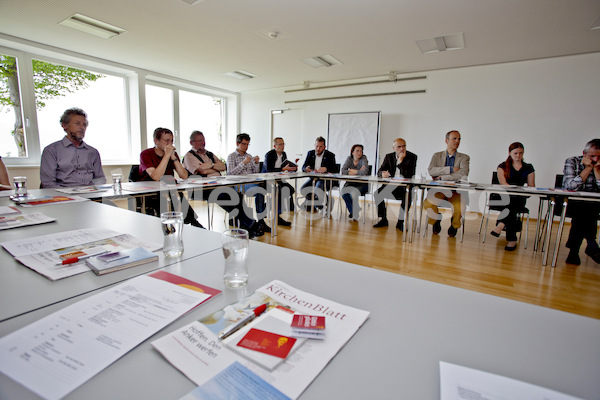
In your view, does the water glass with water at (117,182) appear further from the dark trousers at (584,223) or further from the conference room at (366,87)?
the dark trousers at (584,223)

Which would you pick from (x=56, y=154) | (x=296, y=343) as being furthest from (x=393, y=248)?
(x=56, y=154)

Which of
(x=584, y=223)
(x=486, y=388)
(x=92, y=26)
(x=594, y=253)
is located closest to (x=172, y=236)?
(x=486, y=388)

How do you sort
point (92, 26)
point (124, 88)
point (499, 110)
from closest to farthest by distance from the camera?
point (92, 26) < point (499, 110) < point (124, 88)

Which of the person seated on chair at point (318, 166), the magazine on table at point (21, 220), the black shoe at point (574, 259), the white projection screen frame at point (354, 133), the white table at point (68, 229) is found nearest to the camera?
the white table at point (68, 229)

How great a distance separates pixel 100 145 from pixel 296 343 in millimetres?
6260

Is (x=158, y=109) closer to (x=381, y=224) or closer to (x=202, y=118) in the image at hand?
(x=202, y=118)

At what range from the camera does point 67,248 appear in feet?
3.14

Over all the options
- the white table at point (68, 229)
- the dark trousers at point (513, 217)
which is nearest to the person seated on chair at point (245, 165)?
the white table at point (68, 229)

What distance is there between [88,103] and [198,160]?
123 inches

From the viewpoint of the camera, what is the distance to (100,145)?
5.43 metres

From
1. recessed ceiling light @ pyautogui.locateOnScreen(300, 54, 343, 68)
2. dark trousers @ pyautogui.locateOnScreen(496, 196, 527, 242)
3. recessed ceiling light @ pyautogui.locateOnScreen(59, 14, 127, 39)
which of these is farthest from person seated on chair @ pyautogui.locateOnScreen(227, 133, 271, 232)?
dark trousers @ pyautogui.locateOnScreen(496, 196, 527, 242)

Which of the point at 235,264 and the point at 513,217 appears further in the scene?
the point at 513,217

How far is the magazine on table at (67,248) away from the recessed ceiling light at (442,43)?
170 inches

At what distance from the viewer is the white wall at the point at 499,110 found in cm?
440
